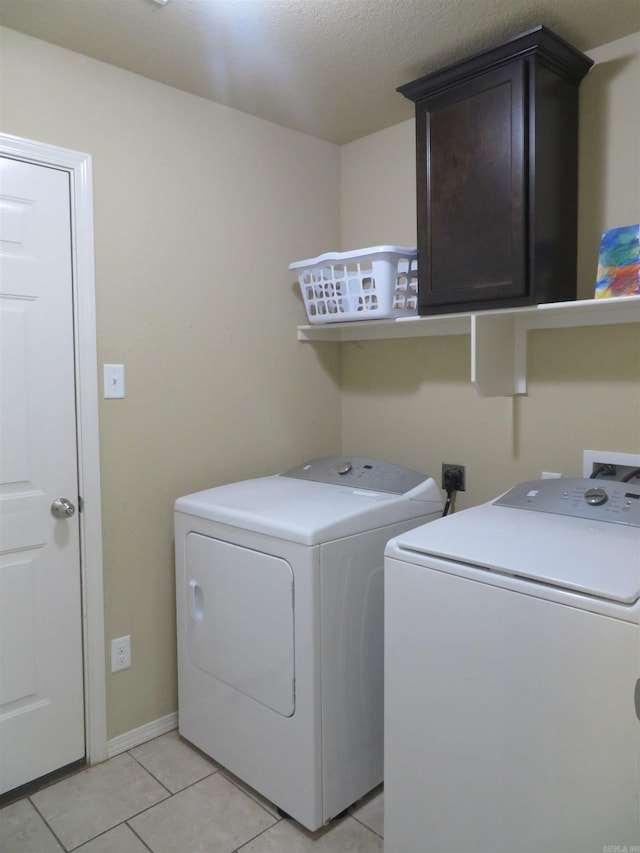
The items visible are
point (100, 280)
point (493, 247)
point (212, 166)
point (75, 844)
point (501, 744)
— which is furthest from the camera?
point (212, 166)

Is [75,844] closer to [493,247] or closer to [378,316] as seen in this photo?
[378,316]

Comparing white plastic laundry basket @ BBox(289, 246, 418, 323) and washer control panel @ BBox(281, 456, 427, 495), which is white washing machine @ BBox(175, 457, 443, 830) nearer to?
washer control panel @ BBox(281, 456, 427, 495)

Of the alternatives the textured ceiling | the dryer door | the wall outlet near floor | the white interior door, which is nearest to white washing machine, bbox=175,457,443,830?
the dryer door

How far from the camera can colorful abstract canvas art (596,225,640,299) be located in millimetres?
1690

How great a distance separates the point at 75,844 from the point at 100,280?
5.44 ft

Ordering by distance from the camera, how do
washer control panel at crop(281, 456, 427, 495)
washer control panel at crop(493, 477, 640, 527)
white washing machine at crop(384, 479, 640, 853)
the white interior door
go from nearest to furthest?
white washing machine at crop(384, 479, 640, 853)
washer control panel at crop(493, 477, 640, 527)
the white interior door
washer control panel at crop(281, 456, 427, 495)

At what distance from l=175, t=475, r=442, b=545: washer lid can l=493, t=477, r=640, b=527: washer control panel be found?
29 centimetres

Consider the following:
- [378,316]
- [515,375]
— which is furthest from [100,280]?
[515,375]

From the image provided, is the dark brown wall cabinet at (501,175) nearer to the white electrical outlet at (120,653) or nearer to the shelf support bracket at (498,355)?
the shelf support bracket at (498,355)

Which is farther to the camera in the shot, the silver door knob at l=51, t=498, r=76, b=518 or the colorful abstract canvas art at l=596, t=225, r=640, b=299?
the silver door knob at l=51, t=498, r=76, b=518

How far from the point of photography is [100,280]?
6.57ft

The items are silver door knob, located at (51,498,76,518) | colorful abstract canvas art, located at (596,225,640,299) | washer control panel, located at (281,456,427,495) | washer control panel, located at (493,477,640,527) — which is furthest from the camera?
washer control panel, located at (281,456,427,495)

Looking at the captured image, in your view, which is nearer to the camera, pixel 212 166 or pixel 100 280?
pixel 100 280

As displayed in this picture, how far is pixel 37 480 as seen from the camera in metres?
1.92
